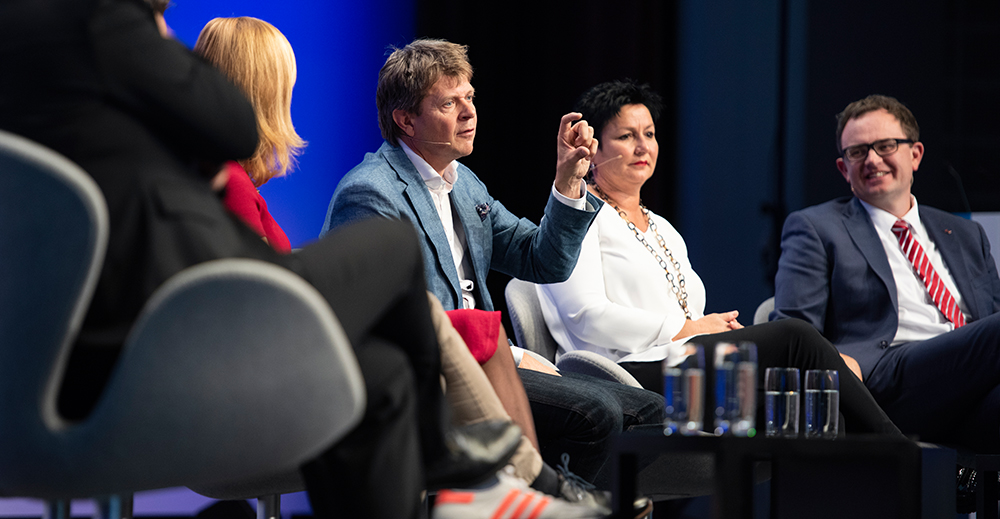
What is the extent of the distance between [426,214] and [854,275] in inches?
62.7

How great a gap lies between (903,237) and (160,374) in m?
2.91

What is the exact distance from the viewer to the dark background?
4094 mm

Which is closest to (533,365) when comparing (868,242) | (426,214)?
(426,214)

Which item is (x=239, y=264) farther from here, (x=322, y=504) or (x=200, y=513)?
(x=200, y=513)

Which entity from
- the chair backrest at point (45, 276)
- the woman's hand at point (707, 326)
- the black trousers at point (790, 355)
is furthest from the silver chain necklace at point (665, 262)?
the chair backrest at point (45, 276)

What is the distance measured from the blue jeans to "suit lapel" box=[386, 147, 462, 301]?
0.38 meters

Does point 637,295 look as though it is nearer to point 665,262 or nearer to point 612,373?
point 665,262

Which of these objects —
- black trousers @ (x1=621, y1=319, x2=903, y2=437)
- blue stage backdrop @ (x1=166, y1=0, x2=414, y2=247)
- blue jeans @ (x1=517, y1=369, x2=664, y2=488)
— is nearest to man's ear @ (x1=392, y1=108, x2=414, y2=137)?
blue jeans @ (x1=517, y1=369, x2=664, y2=488)

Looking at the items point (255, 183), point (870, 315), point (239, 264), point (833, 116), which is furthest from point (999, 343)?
point (239, 264)

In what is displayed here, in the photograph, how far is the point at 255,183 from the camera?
2.17 metres

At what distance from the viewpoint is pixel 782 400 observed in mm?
1885

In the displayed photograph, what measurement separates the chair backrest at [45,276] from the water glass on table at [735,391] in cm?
103

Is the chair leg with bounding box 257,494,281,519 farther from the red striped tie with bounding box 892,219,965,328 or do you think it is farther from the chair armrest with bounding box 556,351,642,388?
the red striped tie with bounding box 892,219,965,328

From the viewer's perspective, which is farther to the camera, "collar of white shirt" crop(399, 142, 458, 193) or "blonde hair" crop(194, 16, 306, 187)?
"collar of white shirt" crop(399, 142, 458, 193)
